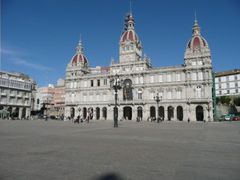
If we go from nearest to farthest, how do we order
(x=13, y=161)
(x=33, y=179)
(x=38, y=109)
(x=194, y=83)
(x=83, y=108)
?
1. (x=33, y=179)
2. (x=13, y=161)
3. (x=194, y=83)
4. (x=83, y=108)
5. (x=38, y=109)

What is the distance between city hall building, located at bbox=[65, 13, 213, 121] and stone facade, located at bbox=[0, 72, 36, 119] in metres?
14.4

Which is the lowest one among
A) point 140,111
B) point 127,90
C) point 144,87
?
point 140,111

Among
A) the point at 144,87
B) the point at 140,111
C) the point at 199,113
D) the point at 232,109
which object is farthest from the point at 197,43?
the point at 232,109

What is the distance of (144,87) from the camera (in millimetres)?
60562

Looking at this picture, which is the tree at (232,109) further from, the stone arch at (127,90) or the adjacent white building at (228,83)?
the stone arch at (127,90)

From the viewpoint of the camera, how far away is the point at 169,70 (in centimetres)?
5819

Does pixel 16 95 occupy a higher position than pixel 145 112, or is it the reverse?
pixel 16 95

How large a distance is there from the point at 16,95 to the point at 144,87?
134ft

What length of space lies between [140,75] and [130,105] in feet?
28.3

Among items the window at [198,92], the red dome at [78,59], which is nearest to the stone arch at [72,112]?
the red dome at [78,59]

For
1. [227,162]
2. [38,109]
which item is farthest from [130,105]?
[227,162]

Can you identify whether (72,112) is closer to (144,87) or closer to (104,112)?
(104,112)

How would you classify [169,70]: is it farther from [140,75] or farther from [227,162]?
[227,162]

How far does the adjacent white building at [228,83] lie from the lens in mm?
87656
